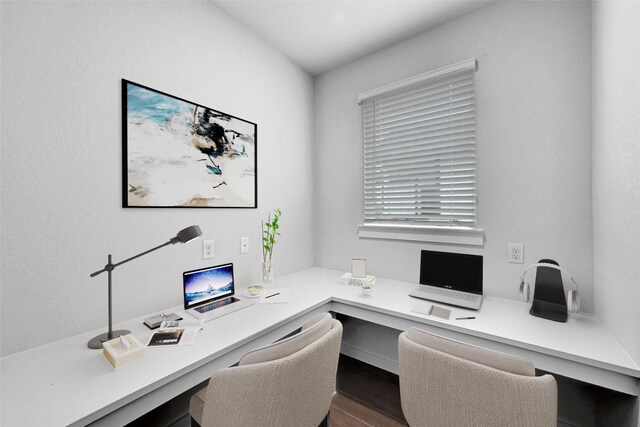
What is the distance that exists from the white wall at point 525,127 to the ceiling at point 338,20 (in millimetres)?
128

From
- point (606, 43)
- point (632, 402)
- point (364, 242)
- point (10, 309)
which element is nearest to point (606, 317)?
point (632, 402)

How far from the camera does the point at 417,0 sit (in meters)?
1.72

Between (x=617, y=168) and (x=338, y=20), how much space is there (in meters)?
1.83

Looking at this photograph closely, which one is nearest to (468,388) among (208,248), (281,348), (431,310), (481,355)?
(481,355)

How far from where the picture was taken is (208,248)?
68.9 inches

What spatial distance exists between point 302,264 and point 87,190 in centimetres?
169

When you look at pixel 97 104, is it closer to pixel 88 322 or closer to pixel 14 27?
pixel 14 27

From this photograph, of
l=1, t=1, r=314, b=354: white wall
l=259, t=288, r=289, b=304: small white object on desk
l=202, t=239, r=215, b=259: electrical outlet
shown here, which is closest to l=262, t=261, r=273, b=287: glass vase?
l=259, t=288, r=289, b=304: small white object on desk

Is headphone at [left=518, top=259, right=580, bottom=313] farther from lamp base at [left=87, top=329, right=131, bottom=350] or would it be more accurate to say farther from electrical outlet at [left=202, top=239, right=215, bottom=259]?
lamp base at [left=87, top=329, right=131, bottom=350]

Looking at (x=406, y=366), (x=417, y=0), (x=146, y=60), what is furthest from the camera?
(x=417, y=0)

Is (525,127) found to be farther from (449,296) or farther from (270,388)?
(270,388)

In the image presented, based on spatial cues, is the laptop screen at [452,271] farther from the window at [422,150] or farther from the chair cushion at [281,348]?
the chair cushion at [281,348]

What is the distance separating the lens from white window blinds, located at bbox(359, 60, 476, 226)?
1856mm

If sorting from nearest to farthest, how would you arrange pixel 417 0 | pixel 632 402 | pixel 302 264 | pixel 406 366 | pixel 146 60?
pixel 406 366 < pixel 632 402 < pixel 146 60 < pixel 417 0 < pixel 302 264
